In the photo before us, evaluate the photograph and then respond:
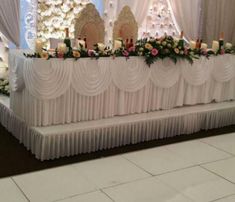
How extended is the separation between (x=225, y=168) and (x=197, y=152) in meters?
0.42

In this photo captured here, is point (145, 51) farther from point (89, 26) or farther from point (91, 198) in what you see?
point (91, 198)

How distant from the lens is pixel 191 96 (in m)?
4.38

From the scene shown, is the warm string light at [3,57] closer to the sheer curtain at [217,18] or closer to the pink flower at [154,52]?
the pink flower at [154,52]

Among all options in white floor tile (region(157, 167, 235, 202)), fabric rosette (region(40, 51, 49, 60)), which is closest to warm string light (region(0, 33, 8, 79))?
fabric rosette (region(40, 51, 49, 60))

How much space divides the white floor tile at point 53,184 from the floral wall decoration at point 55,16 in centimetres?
281

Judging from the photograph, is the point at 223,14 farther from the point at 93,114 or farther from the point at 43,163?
the point at 43,163

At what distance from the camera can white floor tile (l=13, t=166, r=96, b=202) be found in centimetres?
272

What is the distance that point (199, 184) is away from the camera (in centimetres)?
306

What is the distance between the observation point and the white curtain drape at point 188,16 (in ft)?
21.5

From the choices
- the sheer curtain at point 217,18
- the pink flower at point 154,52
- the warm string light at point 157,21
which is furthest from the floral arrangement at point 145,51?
the sheer curtain at point 217,18

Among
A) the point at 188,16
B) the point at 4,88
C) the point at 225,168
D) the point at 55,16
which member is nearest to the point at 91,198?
the point at 225,168

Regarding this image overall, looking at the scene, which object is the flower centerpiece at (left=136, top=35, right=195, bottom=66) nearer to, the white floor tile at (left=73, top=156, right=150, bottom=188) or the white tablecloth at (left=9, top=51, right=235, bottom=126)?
the white tablecloth at (left=9, top=51, right=235, bottom=126)

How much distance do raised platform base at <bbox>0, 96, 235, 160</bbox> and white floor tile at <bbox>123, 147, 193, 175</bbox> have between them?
0.26m

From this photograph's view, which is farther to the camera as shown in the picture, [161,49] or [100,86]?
[161,49]
